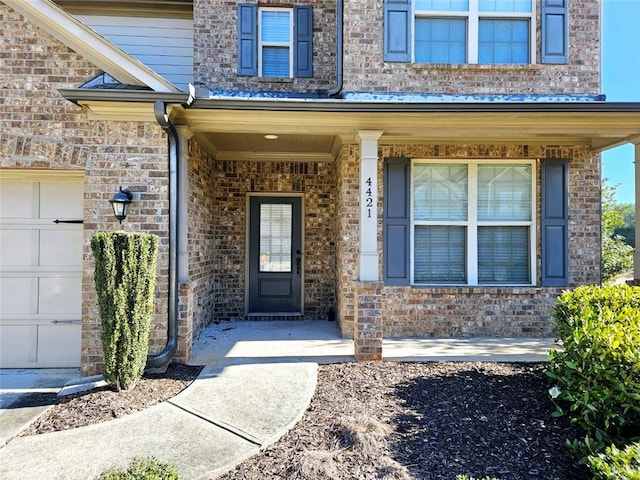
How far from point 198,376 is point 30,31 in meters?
4.16

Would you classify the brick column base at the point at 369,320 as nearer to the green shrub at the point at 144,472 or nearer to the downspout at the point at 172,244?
the downspout at the point at 172,244

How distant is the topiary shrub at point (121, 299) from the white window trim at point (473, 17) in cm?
471

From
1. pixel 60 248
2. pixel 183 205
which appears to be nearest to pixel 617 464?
pixel 183 205

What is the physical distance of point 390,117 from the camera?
4.48m

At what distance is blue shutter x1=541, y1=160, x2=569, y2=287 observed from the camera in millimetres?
5699

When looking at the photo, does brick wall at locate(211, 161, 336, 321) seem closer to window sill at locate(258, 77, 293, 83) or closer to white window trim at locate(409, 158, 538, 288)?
window sill at locate(258, 77, 293, 83)

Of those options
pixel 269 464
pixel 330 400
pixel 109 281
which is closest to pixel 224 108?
pixel 109 281

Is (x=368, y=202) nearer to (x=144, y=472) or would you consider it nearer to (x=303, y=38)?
(x=144, y=472)

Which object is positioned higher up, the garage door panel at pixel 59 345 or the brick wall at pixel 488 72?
the brick wall at pixel 488 72

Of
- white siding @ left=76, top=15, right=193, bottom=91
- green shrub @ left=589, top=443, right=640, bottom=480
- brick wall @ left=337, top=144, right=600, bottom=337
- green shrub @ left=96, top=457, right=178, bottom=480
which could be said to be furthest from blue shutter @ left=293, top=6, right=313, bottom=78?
green shrub @ left=589, top=443, right=640, bottom=480

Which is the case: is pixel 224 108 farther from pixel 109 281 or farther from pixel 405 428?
pixel 405 428

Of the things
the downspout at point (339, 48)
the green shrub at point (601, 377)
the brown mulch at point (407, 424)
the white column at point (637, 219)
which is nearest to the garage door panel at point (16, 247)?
the brown mulch at point (407, 424)

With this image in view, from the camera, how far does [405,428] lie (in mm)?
3014

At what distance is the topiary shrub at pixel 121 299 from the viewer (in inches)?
140
